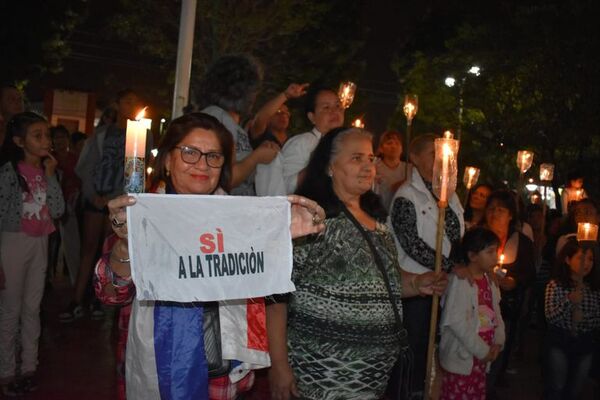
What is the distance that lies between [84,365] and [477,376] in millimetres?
3709

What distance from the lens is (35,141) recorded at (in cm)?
594

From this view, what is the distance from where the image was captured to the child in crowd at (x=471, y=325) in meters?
5.71

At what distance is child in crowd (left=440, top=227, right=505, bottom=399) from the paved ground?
209 centimetres

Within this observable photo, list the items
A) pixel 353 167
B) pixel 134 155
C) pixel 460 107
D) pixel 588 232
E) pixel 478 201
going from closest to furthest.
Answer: pixel 134 155 → pixel 353 167 → pixel 588 232 → pixel 478 201 → pixel 460 107

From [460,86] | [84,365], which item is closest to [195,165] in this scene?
[84,365]

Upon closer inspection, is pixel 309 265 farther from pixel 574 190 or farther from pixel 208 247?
pixel 574 190

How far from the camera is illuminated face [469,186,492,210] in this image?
30.0 ft

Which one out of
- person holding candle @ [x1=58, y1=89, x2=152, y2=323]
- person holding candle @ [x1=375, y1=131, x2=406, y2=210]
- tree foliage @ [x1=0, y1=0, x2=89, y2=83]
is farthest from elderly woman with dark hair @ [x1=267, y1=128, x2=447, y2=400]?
tree foliage @ [x1=0, y1=0, x2=89, y2=83]

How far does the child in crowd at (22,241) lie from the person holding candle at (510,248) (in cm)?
440

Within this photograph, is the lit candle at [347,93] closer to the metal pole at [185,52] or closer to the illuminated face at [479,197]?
the metal pole at [185,52]

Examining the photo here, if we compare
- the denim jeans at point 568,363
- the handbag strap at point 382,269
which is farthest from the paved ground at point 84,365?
the handbag strap at point 382,269

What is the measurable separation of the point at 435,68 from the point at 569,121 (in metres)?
5.51

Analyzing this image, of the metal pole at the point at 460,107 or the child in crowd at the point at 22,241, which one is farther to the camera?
the metal pole at the point at 460,107

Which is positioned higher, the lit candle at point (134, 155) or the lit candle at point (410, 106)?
the lit candle at point (410, 106)
